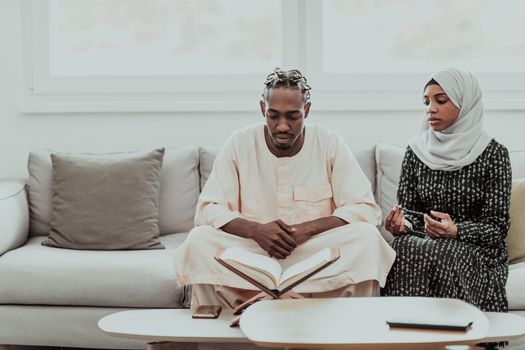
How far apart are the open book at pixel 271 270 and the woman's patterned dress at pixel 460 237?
0.50 metres

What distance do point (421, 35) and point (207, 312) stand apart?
2.17 metres

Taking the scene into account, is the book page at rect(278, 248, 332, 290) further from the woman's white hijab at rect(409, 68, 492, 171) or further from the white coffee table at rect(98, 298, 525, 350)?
the woman's white hijab at rect(409, 68, 492, 171)

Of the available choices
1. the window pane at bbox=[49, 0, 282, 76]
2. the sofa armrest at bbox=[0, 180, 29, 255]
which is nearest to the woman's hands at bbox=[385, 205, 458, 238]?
the window pane at bbox=[49, 0, 282, 76]

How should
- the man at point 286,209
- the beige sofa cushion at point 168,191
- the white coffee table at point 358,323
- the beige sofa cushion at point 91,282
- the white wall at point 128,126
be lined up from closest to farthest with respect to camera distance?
the white coffee table at point 358,323 → the man at point 286,209 → the beige sofa cushion at point 91,282 → the beige sofa cushion at point 168,191 → the white wall at point 128,126

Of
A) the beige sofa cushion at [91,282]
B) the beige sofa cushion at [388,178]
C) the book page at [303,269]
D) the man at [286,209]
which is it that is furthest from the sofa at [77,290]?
the book page at [303,269]

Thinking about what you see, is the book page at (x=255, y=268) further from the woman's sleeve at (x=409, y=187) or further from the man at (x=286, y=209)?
the woman's sleeve at (x=409, y=187)

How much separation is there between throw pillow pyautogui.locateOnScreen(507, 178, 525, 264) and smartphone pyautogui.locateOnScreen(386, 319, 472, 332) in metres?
1.24

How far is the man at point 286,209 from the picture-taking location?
2814mm

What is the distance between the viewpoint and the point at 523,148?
397cm

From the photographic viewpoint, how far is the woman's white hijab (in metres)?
3.12

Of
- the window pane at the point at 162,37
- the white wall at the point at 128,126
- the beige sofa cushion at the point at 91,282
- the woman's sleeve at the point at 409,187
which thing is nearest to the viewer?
the beige sofa cushion at the point at 91,282

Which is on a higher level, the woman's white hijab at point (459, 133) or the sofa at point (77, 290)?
the woman's white hijab at point (459, 133)

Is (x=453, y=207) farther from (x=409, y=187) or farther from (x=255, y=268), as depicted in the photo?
(x=255, y=268)

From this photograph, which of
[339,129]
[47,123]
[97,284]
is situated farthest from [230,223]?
[47,123]
